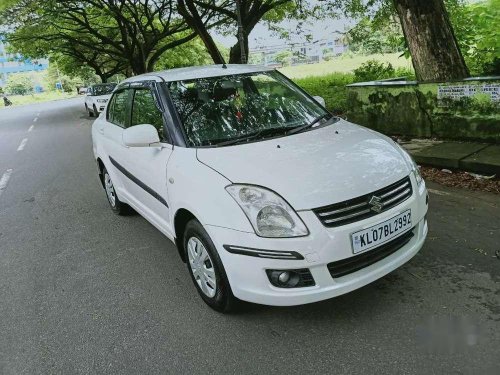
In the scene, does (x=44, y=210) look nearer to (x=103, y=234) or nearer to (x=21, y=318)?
(x=103, y=234)

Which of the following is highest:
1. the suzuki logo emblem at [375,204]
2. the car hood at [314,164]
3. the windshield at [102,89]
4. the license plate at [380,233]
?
the car hood at [314,164]

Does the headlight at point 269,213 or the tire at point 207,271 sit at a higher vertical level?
the headlight at point 269,213

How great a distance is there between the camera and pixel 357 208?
8.69 ft

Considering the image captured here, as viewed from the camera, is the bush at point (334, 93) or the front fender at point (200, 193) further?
the bush at point (334, 93)

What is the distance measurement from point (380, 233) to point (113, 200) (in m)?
3.62

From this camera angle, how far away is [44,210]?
19.4 ft

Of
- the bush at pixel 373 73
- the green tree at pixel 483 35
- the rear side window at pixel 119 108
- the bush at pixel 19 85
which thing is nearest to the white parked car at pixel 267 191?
the rear side window at pixel 119 108

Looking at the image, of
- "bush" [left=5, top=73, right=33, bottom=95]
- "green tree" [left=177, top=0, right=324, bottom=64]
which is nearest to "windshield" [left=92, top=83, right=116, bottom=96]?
"green tree" [left=177, top=0, right=324, bottom=64]

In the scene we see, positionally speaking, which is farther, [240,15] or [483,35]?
[240,15]

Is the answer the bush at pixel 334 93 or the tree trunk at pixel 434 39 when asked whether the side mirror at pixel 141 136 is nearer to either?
the tree trunk at pixel 434 39

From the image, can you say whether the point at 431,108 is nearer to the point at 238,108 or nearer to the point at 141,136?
the point at 238,108

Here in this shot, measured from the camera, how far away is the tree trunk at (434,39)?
22.4ft

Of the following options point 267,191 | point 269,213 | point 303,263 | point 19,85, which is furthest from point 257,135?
point 19,85

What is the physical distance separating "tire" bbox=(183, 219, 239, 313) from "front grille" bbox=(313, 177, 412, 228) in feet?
2.42
